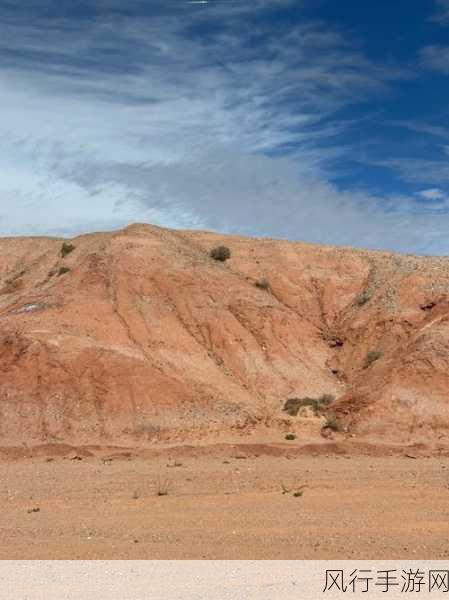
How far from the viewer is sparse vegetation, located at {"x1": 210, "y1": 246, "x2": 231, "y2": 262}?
133ft

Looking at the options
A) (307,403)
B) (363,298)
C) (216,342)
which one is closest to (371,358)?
(307,403)

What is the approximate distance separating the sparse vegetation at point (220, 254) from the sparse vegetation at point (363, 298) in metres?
7.27

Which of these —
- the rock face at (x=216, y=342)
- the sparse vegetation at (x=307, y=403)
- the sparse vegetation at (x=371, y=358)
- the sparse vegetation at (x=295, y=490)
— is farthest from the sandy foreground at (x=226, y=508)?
the sparse vegetation at (x=371, y=358)

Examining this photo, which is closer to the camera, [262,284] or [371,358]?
[371,358]

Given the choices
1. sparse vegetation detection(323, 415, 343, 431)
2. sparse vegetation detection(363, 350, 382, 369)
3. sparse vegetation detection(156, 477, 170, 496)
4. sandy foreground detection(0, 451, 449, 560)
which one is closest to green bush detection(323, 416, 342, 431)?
sparse vegetation detection(323, 415, 343, 431)

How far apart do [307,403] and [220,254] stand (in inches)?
485

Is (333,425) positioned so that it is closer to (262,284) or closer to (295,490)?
(295,490)

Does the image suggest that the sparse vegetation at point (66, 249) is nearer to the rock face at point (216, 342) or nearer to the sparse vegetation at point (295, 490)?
the rock face at point (216, 342)

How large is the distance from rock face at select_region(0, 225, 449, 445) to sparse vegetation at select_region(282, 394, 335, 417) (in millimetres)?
520

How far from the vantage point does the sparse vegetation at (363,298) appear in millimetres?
37219

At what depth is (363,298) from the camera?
37438mm

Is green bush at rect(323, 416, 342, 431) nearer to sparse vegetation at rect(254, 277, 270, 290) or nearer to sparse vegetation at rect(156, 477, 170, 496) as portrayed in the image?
sparse vegetation at rect(156, 477, 170, 496)

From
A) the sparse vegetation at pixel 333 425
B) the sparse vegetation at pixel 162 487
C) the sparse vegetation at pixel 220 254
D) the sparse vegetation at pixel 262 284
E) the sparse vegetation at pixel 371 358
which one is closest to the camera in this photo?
the sparse vegetation at pixel 162 487
